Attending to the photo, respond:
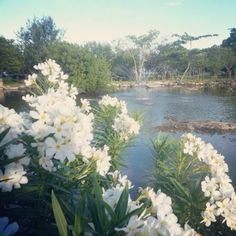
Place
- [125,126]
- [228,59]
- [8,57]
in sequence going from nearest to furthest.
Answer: [125,126] < [8,57] < [228,59]

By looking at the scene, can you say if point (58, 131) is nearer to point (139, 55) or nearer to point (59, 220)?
point (59, 220)

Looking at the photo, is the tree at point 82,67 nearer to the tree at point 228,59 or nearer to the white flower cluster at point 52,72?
the white flower cluster at point 52,72

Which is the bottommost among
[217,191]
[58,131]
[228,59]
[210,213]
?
[210,213]

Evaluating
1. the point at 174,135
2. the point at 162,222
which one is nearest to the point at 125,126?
the point at 162,222

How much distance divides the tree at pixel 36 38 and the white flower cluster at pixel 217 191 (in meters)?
38.9

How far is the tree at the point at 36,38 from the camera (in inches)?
1602

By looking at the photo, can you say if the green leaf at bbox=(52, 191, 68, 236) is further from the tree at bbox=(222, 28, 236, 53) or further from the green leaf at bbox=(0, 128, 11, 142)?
the tree at bbox=(222, 28, 236, 53)

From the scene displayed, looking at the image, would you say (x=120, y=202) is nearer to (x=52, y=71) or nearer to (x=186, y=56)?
(x=52, y=71)

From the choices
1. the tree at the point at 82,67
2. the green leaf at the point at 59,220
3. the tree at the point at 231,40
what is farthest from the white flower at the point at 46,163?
the tree at the point at 231,40

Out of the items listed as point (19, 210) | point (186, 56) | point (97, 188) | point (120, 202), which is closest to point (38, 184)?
point (19, 210)

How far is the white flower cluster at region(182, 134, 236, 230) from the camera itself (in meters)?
2.33

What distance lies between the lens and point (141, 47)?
58.7 meters

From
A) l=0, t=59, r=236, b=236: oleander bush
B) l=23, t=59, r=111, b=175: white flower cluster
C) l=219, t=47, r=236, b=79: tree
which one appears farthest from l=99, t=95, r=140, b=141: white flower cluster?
l=219, t=47, r=236, b=79: tree

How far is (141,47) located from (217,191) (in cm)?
5813
